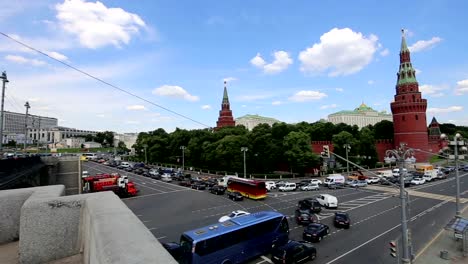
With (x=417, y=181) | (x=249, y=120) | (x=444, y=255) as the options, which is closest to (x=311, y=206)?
(x=444, y=255)

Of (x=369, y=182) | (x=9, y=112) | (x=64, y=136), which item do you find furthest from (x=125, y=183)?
Answer: (x=64, y=136)

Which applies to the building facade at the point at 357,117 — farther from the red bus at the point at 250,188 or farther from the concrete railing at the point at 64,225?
the concrete railing at the point at 64,225

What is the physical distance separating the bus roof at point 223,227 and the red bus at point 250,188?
1671 centimetres

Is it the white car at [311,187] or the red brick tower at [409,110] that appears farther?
the red brick tower at [409,110]

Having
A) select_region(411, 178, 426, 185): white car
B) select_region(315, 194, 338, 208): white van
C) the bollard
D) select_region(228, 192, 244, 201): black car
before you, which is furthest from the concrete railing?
select_region(411, 178, 426, 185): white car

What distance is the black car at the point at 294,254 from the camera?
50.8 ft

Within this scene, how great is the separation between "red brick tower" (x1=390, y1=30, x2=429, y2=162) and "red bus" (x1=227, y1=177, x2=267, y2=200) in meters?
54.0

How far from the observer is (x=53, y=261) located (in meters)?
5.20

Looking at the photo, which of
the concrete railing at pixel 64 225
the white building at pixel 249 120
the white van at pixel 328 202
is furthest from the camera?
the white building at pixel 249 120

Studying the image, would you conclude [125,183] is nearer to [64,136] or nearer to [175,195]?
[175,195]

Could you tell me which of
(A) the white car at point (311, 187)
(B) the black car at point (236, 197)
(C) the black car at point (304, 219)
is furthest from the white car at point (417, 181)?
(C) the black car at point (304, 219)

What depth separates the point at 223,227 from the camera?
624 inches

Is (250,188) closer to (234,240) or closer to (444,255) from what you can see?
(234,240)

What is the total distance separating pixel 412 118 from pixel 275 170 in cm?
4011
